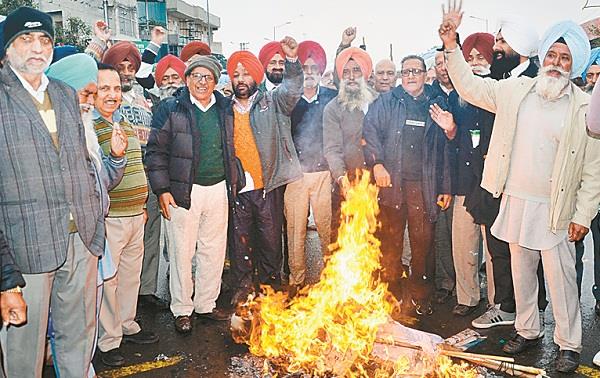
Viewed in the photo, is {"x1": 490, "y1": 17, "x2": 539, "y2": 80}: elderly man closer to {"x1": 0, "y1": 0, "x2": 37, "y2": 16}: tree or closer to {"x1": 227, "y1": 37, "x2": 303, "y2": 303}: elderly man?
{"x1": 227, "y1": 37, "x2": 303, "y2": 303}: elderly man

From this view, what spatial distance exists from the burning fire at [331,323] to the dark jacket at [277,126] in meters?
1.26

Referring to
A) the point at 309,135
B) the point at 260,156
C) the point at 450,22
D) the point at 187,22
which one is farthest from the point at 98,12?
the point at 450,22

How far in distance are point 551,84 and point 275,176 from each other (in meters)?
3.11

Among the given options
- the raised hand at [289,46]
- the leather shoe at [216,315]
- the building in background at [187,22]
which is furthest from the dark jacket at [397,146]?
the building in background at [187,22]

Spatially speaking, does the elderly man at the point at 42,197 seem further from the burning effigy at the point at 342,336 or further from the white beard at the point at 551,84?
the white beard at the point at 551,84

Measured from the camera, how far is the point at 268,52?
269 inches

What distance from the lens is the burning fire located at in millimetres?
4434

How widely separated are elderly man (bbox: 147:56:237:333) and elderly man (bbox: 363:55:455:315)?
1794mm

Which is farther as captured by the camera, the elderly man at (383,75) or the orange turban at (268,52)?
the elderly man at (383,75)

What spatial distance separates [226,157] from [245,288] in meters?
1.63

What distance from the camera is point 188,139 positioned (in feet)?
18.6

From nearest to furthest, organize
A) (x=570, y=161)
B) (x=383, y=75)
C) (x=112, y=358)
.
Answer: (x=570, y=161) → (x=112, y=358) → (x=383, y=75)

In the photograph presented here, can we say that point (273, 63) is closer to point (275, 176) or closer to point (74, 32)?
point (275, 176)

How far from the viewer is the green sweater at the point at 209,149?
5770 mm
